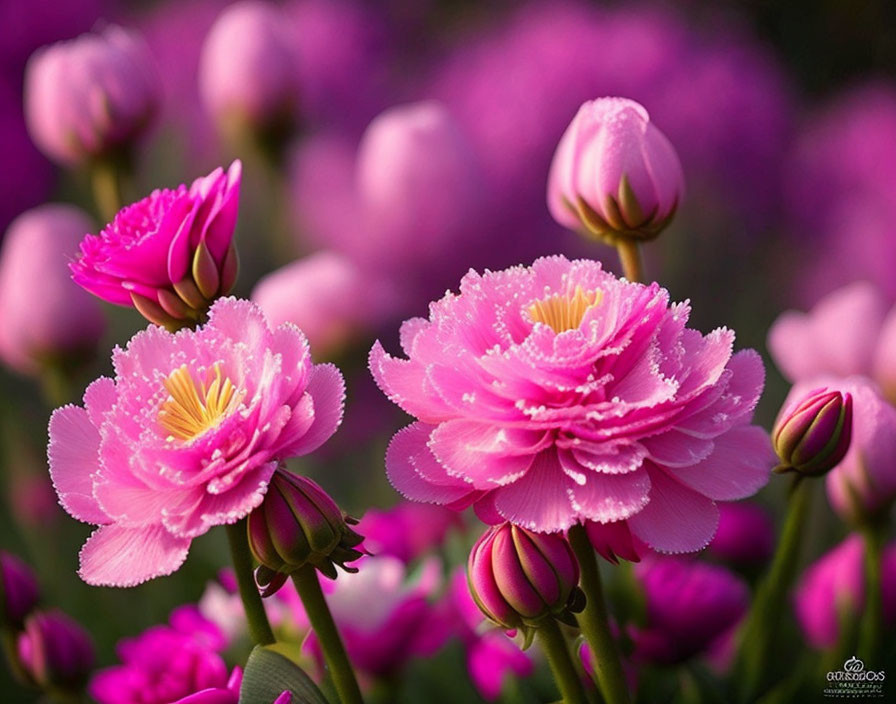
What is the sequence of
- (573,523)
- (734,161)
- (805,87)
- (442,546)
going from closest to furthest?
(573,523) → (442,546) → (734,161) → (805,87)

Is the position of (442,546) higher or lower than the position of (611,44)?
lower

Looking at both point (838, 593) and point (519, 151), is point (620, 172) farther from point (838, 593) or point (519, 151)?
point (519, 151)

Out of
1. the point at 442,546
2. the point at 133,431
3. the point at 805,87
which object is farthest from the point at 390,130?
the point at 805,87

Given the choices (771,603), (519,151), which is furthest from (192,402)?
(519,151)

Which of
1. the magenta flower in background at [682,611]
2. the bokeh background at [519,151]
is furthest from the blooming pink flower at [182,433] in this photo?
the bokeh background at [519,151]

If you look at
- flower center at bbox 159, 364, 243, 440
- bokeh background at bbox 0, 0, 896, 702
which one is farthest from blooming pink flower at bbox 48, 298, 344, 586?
bokeh background at bbox 0, 0, 896, 702

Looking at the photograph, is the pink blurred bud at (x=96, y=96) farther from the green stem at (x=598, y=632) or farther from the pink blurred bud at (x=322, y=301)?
the green stem at (x=598, y=632)

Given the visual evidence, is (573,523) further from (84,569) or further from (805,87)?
(805,87)
